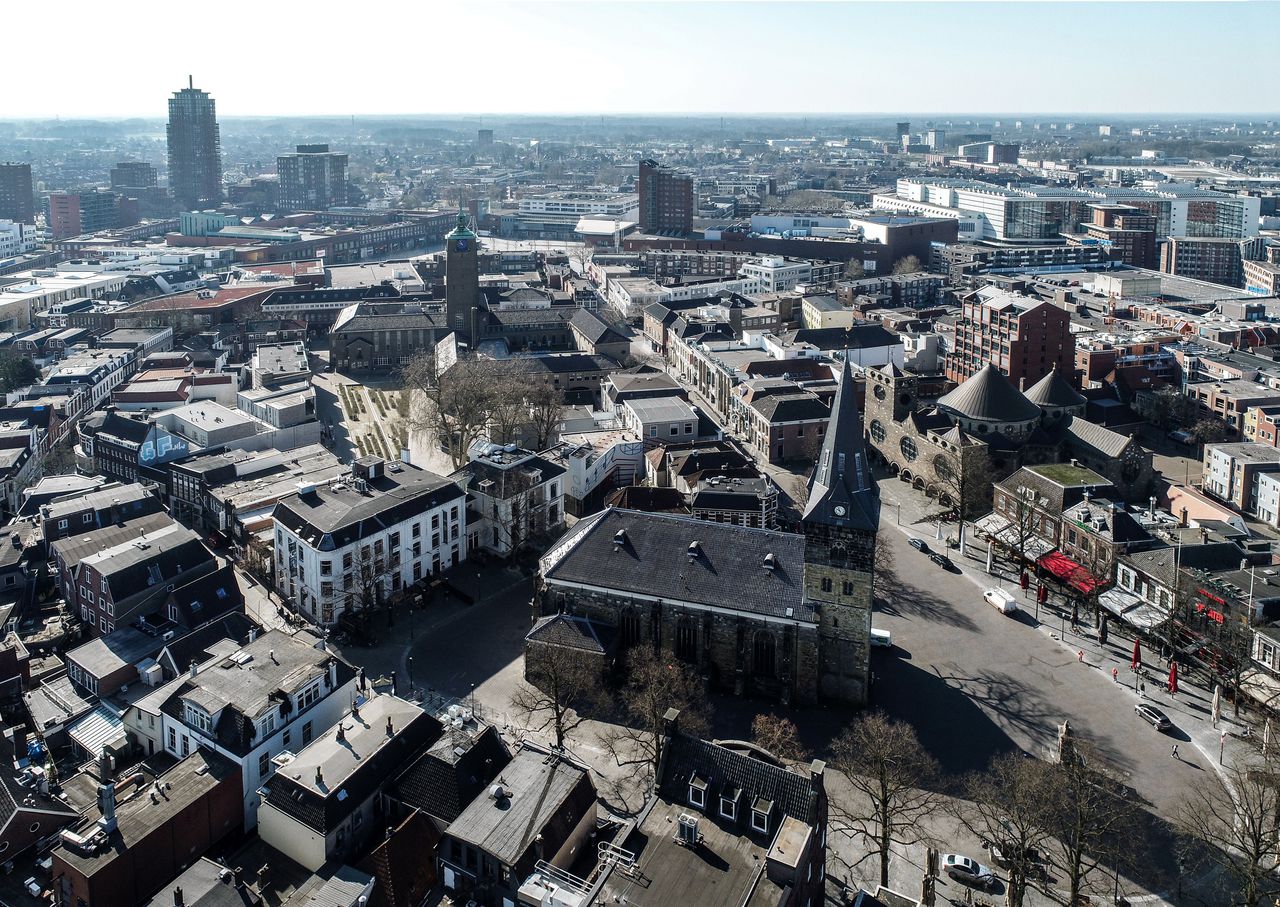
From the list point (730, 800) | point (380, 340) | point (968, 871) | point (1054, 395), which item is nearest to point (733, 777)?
point (730, 800)

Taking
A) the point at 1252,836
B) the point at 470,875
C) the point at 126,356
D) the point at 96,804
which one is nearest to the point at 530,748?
the point at 470,875

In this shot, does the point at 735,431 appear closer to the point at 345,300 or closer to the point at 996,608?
the point at 996,608

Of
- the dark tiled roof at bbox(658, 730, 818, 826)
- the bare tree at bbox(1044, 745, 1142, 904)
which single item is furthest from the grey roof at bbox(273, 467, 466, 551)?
the bare tree at bbox(1044, 745, 1142, 904)

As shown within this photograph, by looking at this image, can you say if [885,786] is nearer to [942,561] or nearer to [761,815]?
[761,815]

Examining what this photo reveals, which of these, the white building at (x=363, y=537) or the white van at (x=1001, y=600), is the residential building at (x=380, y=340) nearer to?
the white building at (x=363, y=537)

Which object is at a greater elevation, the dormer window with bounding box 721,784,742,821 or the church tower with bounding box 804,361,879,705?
the church tower with bounding box 804,361,879,705

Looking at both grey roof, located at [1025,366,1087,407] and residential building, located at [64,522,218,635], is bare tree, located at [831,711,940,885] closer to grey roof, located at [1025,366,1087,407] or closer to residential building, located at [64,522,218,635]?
residential building, located at [64,522,218,635]
